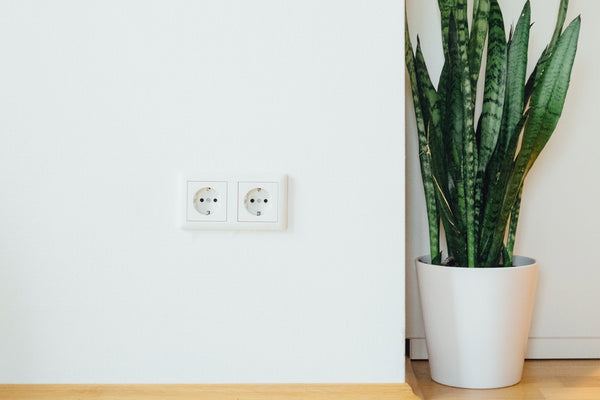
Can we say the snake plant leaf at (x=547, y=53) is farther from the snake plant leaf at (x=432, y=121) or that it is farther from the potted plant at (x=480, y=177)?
the snake plant leaf at (x=432, y=121)

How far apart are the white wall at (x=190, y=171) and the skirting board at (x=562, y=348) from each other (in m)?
0.35

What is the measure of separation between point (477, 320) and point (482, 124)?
0.31 metres

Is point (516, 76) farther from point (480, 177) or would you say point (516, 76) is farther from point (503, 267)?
point (503, 267)

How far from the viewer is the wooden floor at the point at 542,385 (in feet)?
2.90

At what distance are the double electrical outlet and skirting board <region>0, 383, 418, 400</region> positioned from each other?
0.77 feet

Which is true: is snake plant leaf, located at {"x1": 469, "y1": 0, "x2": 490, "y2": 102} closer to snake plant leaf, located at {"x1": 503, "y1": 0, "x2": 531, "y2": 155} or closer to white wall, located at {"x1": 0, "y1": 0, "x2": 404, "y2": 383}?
snake plant leaf, located at {"x1": 503, "y1": 0, "x2": 531, "y2": 155}

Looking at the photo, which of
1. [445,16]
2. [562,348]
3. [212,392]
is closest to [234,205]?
[212,392]

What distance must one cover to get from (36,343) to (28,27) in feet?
1.52

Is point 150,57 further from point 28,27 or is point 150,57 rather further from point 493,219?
point 493,219

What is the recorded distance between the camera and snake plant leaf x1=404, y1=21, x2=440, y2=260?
0.94 metres

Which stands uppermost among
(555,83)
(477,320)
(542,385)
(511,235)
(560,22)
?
(560,22)

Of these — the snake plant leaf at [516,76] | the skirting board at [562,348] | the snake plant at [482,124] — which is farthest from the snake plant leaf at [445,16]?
the skirting board at [562,348]

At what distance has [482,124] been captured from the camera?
926mm

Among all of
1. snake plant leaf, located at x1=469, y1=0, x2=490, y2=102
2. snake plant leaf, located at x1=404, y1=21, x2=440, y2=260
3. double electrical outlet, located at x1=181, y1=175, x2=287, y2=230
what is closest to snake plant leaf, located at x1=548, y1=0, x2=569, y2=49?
snake plant leaf, located at x1=469, y1=0, x2=490, y2=102
